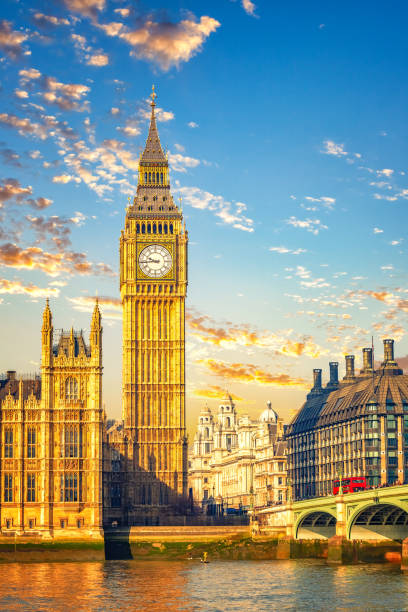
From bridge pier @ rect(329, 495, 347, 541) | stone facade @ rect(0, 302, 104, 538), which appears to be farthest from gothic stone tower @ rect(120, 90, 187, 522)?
bridge pier @ rect(329, 495, 347, 541)

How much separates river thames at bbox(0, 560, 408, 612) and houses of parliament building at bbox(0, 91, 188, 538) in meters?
11.2

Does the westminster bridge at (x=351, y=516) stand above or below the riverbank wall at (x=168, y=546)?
above

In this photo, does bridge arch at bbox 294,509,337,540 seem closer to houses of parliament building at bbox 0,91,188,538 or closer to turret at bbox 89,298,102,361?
houses of parliament building at bbox 0,91,188,538

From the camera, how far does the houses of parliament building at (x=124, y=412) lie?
5049 inches

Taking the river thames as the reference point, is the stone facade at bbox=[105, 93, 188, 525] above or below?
above

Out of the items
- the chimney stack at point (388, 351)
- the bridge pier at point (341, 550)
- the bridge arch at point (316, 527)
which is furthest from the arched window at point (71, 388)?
the chimney stack at point (388, 351)

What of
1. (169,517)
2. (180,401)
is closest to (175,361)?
(180,401)

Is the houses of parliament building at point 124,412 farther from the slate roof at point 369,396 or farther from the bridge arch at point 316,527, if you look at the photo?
the slate roof at point 369,396

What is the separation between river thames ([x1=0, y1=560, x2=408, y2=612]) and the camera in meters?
79.6

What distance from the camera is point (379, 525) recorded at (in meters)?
121

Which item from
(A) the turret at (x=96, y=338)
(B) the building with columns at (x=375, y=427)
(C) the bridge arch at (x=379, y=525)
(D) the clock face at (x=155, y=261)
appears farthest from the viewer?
(B) the building with columns at (x=375, y=427)

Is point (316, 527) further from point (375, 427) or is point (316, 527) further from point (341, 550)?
point (375, 427)

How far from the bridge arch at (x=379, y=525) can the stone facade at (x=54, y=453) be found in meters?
29.0

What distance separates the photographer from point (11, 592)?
3487 inches
